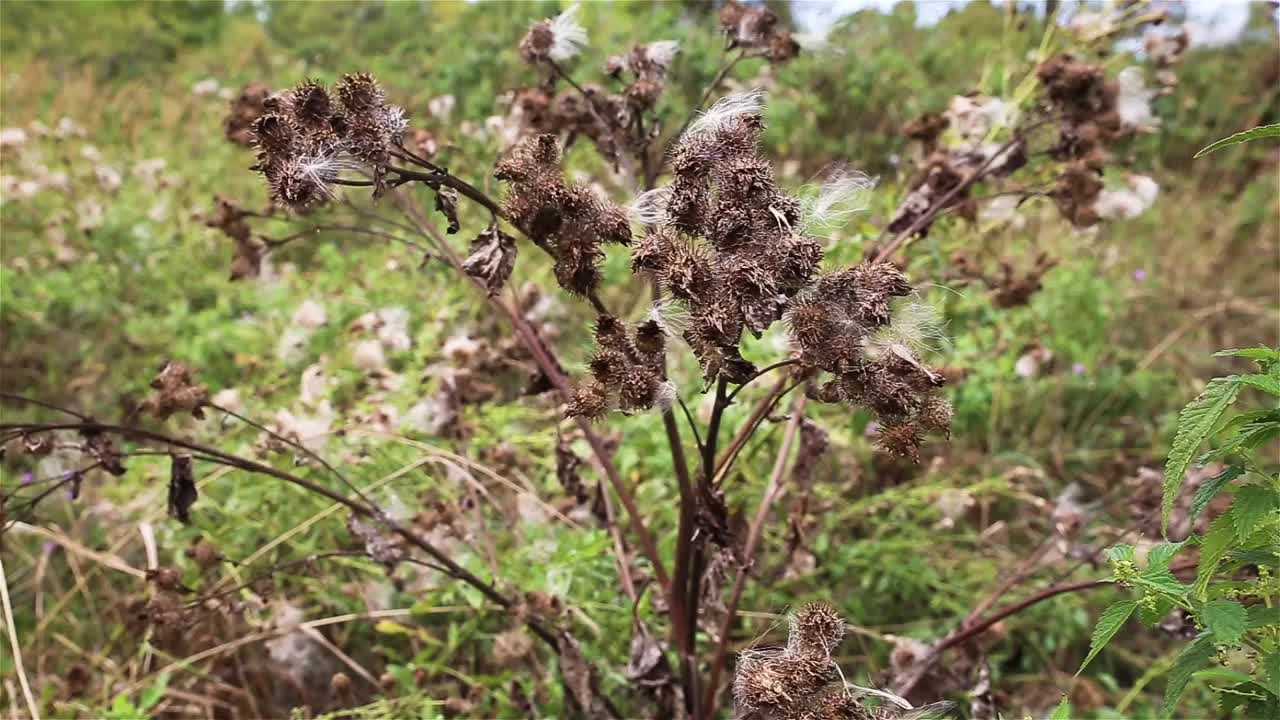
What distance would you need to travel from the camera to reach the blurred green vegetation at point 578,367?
2188mm

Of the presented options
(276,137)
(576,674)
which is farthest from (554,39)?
(576,674)

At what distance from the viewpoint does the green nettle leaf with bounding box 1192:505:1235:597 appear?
3.30 feet

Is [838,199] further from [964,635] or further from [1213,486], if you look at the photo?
[964,635]

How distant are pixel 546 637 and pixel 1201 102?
8.66 metres

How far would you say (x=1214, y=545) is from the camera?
102 cm

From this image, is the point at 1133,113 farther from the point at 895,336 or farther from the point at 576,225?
the point at 576,225

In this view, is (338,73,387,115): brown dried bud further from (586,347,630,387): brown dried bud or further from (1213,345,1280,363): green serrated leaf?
(1213,345,1280,363): green serrated leaf

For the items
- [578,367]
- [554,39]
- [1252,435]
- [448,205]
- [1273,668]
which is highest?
[554,39]

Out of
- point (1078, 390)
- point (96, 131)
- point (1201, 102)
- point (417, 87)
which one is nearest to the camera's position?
point (1078, 390)

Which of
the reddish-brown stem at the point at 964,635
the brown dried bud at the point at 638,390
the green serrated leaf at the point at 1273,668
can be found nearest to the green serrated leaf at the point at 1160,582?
the green serrated leaf at the point at 1273,668

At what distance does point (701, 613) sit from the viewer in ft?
5.54

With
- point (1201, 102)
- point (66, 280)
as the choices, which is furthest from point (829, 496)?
point (1201, 102)

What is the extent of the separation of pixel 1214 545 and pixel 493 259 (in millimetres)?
843

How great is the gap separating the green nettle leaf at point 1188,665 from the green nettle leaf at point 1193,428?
16 centimetres
